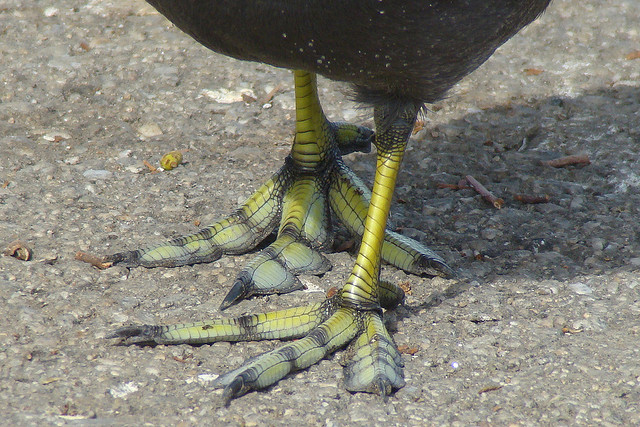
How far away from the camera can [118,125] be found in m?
4.55

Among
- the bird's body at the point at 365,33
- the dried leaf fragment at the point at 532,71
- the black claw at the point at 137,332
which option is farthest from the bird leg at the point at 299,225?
the dried leaf fragment at the point at 532,71

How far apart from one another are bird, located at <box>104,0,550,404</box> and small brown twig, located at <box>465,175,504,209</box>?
2.15ft

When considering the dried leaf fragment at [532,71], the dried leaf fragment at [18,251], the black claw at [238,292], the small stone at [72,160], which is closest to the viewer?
the black claw at [238,292]

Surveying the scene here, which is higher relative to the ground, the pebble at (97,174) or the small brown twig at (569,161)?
the small brown twig at (569,161)

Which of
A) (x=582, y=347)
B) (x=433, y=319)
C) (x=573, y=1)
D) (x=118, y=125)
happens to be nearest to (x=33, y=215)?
(x=118, y=125)

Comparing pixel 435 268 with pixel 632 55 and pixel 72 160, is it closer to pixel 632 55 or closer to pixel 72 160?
pixel 72 160

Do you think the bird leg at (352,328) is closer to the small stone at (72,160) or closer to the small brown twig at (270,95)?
the small stone at (72,160)

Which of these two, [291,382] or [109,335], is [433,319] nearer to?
[291,382]

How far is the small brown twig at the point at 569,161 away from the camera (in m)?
4.36

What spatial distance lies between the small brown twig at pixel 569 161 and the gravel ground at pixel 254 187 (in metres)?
0.04

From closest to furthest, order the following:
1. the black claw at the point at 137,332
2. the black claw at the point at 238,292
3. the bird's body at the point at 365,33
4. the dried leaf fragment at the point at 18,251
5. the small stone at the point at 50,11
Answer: the bird's body at the point at 365,33
the black claw at the point at 137,332
the black claw at the point at 238,292
the dried leaf fragment at the point at 18,251
the small stone at the point at 50,11

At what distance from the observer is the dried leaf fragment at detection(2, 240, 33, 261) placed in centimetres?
325

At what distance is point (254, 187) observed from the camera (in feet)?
13.3

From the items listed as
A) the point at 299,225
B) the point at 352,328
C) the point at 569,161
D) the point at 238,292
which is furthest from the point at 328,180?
the point at 569,161
